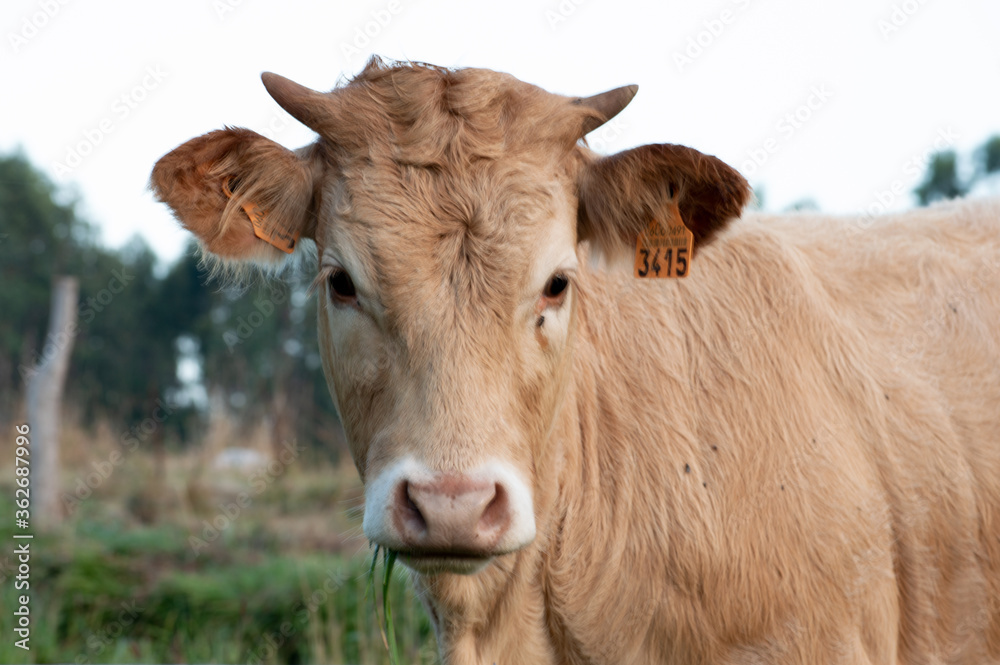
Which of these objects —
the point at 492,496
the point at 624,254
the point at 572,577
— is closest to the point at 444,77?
the point at 624,254

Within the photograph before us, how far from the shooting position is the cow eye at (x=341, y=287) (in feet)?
8.18

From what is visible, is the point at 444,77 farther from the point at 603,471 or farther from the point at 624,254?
the point at 603,471

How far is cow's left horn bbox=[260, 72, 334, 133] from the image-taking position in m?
2.64

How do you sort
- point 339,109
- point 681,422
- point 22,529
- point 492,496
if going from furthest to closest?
point 22,529
point 681,422
point 339,109
point 492,496

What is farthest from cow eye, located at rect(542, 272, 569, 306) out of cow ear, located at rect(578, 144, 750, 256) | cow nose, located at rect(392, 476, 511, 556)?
cow nose, located at rect(392, 476, 511, 556)

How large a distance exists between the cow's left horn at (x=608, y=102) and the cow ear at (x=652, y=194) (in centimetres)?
13

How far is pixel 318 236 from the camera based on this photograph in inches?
109

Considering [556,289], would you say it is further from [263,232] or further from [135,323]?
[135,323]

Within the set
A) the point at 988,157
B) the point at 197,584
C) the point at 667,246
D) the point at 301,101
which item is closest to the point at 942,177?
the point at 988,157

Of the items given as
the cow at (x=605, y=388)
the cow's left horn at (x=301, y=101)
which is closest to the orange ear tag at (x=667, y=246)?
the cow at (x=605, y=388)

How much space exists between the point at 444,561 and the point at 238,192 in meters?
1.49

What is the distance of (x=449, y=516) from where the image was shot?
197cm

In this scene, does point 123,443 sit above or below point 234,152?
below

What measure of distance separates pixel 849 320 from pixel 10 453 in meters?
11.7
